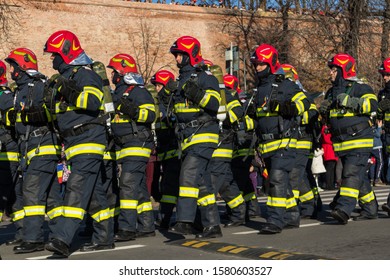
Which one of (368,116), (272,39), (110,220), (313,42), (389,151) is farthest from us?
(272,39)

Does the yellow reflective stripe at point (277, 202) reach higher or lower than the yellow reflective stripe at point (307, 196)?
higher

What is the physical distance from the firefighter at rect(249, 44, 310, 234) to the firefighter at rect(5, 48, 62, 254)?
2763 mm

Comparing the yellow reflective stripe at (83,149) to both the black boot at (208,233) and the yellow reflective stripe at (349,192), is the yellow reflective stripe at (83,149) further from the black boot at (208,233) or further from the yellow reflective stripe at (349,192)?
the yellow reflective stripe at (349,192)

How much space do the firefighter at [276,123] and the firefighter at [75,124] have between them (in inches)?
99.4

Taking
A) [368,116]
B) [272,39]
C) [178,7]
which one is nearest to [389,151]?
[368,116]

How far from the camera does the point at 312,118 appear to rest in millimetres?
13328

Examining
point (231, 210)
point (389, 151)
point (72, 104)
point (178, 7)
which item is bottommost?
point (231, 210)

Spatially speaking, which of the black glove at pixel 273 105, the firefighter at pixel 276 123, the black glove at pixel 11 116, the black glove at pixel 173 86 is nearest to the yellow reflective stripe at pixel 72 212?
the black glove at pixel 11 116

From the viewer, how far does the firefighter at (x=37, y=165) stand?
1051cm

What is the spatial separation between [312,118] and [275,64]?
1.90 meters

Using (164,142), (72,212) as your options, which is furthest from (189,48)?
(72,212)

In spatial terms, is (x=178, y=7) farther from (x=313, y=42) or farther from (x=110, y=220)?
(x=110, y=220)

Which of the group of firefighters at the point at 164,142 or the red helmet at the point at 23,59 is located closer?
the group of firefighters at the point at 164,142

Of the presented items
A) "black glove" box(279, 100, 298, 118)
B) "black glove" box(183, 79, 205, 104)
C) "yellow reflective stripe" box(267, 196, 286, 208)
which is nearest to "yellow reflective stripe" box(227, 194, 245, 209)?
"yellow reflective stripe" box(267, 196, 286, 208)
